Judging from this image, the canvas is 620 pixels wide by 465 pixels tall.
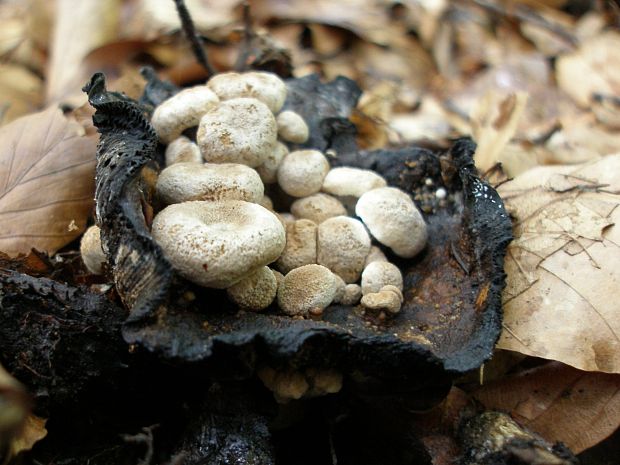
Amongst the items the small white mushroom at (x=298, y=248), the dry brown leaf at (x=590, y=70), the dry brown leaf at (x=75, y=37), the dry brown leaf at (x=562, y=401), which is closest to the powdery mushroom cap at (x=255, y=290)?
the small white mushroom at (x=298, y=248)

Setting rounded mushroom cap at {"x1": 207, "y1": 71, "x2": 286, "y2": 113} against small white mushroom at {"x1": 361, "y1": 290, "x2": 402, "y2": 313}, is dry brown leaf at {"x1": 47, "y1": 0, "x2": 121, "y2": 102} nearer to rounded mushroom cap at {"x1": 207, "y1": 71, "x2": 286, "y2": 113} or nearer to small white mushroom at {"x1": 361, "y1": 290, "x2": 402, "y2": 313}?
rounded mushroom cap at {"x1": 207, "y1": 71, "x2": 286, "y2": 113}

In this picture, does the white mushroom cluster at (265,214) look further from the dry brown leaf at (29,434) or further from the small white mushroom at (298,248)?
the dry brown leaf at (29,434)

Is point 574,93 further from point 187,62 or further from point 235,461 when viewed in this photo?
point 235,461

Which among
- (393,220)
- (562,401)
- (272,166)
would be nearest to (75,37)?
(272,166)

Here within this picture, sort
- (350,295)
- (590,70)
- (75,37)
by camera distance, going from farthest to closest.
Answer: (590,70), (75,37), (350,295)

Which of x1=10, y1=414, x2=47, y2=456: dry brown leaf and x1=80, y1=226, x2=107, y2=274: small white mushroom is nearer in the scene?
x1=10, y1=414, x2=47, y2=456: dry brown leaf

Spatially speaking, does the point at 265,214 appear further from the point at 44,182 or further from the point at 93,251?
the point at 44,182

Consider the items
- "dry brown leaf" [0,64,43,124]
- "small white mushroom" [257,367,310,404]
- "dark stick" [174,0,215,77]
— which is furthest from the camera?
"dry brown leaf" [0,64,43,124]

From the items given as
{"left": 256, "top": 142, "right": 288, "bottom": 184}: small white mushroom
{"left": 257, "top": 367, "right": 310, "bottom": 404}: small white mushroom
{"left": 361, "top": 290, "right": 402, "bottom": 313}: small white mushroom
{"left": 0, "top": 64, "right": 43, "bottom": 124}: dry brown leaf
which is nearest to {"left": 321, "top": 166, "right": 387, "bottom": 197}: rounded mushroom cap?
{"left": 256, "top": 142, "right": 288, "bottom": 184}: small white mushroom
